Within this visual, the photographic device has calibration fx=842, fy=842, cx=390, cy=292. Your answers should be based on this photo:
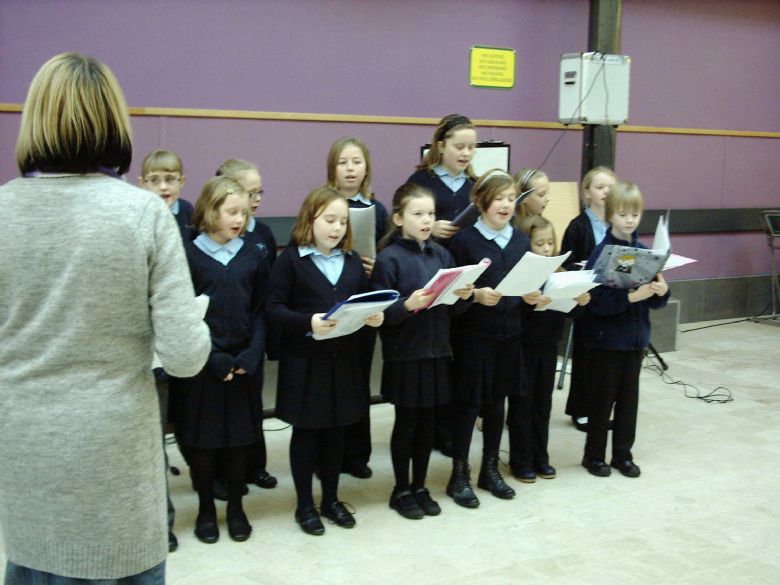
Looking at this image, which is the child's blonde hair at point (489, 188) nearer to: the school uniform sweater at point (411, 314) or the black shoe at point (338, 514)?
the school uniform sweater at point (411, 314)

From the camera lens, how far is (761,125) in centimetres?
760

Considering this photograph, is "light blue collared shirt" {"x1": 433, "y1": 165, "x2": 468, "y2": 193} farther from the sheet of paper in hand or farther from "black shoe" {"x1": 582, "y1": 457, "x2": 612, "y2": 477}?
"black shoe" {"x1": 582, "y1": 457, "x2": 612, "y2": 477}

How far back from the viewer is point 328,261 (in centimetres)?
309

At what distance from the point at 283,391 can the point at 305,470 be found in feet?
1.04

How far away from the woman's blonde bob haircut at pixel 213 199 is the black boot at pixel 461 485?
1358 mm

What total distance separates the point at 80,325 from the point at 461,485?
7.18 feet

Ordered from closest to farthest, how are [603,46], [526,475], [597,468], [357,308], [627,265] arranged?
1. [357,308]
2. [627,265]
3. [526,475]
4. [597,468]
5. [603,46]

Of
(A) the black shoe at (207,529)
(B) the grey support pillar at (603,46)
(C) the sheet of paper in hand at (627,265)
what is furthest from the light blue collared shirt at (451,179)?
(B) the grey support pillar at (603,46)

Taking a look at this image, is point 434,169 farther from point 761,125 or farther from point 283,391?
point 761,125

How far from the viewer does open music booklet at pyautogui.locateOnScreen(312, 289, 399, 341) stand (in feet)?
8.90

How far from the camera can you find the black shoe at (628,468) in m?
3.71

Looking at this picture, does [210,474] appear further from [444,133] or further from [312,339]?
[444,133]

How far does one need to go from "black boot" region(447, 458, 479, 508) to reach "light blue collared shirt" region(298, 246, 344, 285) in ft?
3.09

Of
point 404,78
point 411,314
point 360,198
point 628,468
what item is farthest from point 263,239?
point 404,78
